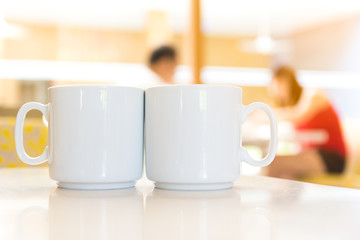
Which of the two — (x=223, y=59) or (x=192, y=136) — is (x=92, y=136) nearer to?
(x=192, y=136)

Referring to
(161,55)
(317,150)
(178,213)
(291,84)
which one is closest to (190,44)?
(161,55)

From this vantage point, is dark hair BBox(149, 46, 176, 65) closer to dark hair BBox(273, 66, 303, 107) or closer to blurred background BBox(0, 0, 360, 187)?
blurred background BBox(0, 0, 360, 187)

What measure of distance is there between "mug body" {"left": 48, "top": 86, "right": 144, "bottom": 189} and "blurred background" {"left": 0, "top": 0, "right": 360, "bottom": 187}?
3.03m

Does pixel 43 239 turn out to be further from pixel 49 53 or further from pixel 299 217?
pixel 49 53

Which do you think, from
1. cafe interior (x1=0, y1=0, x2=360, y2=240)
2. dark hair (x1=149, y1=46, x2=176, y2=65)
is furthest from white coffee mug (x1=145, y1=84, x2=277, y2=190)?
dark hair (x1=149, y1=46, x2=176, y2=65)

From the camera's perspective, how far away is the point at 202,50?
13.7 ft

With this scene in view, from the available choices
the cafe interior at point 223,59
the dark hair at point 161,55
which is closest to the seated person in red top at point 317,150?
the cafe interior at point 223,59

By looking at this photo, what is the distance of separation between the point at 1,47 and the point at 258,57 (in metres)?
2.30

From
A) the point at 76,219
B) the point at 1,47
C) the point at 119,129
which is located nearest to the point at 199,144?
the point at 119,129

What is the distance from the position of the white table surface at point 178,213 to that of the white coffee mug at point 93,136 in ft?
0.06

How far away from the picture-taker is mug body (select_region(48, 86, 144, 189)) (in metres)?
0.52

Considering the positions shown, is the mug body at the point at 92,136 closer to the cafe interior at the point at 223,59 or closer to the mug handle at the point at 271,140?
the mug handle at the point at 271,140

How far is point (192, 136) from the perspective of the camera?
0.52 meters

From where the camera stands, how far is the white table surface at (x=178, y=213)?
0.30 m
